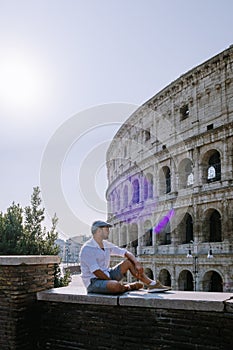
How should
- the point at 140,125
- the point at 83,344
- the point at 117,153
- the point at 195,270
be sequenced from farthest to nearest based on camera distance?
the point at 117,153, the point at 140,125, the point at 195,270, the point at 83,344

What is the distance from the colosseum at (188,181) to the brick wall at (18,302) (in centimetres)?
1542

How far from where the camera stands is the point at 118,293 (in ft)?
14.1

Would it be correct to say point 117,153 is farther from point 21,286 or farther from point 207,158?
point 21,286

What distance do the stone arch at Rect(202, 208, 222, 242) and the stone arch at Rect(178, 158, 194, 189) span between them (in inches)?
91.9

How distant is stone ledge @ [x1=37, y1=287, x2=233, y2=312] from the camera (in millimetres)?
3623

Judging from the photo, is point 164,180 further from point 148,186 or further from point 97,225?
point 97,225

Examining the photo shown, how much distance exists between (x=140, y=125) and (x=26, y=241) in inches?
630

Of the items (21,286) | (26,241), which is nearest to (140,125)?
(26,241)

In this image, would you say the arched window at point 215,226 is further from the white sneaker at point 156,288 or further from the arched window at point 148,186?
the white sneaker at point 156,288

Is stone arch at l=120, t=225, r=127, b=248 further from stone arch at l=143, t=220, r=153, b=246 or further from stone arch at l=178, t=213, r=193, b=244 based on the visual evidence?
stone arch at l=178, t=213, r=193, b=244

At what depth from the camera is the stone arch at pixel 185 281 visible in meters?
22.3

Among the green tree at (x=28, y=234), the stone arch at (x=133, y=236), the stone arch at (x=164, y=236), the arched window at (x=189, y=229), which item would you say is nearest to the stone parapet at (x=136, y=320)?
the green tree at (x=28, y=234)

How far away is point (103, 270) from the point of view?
4473 mm

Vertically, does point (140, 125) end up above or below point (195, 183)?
above
